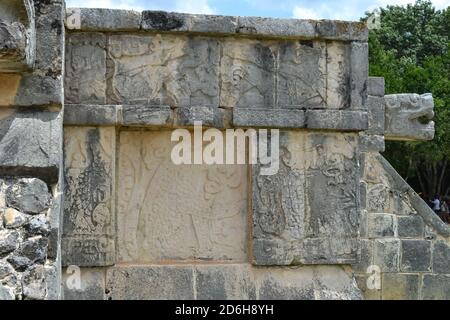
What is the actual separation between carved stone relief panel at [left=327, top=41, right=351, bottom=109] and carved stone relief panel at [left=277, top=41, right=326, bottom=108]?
0.05 meters

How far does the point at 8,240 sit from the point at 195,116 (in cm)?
200

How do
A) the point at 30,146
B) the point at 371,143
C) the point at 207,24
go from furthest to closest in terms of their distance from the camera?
the point at 371,143
the point at 207,24
the point at 30,146

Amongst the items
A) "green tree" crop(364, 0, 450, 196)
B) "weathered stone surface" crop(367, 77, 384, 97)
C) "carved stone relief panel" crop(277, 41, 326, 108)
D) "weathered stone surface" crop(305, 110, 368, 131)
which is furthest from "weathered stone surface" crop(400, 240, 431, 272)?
"green tree" crop(364, 0, 450, 196)

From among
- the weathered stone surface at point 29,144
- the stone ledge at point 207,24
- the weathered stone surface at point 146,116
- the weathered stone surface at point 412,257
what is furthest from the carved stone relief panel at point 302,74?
the weathered stone surface at point 412,257

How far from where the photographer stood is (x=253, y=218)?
6.58m

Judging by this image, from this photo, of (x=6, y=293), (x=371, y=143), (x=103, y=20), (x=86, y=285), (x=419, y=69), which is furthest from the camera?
(x=419, y=69)

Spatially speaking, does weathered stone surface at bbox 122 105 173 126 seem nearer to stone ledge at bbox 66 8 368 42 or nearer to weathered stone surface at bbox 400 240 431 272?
stone ledge at bbox 66 8 368 42

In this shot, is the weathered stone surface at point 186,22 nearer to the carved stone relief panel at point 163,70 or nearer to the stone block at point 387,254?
the carved stone relief panel at point 163,70

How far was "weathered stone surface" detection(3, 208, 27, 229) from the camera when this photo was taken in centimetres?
510

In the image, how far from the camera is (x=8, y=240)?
5.01 meters

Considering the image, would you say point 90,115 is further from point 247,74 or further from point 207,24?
point 247,74

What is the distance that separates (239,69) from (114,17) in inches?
42.3

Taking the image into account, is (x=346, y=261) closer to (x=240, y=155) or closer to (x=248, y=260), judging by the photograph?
(x=248, y=260)

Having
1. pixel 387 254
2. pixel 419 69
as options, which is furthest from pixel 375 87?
pixel 419 69
